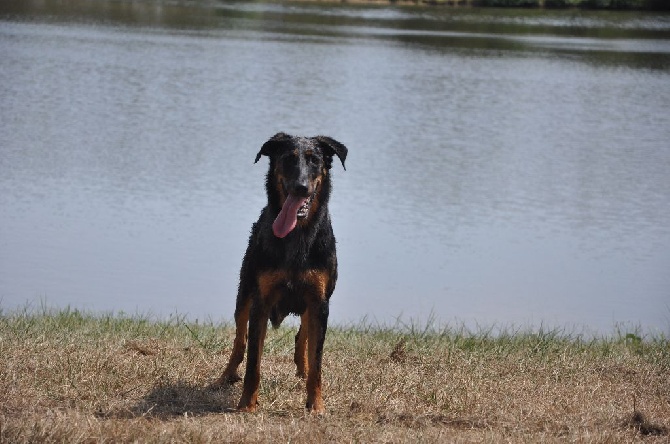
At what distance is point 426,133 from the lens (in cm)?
2500

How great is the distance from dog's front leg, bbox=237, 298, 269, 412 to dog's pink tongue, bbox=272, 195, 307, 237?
0.48 meters

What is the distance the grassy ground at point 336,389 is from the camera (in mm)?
6719

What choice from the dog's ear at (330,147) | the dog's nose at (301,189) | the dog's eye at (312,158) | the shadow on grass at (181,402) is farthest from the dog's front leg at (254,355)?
the dog's ear at (330,147)

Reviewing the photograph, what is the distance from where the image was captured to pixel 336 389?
7891 millimetres

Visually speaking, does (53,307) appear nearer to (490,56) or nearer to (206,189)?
(206,189)

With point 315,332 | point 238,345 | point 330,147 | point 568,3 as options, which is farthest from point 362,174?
point 568,3

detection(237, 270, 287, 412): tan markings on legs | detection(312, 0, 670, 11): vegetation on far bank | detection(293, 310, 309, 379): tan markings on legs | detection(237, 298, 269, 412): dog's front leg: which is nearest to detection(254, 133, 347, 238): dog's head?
detection(237, 270, 287, 412): tan markings on legs

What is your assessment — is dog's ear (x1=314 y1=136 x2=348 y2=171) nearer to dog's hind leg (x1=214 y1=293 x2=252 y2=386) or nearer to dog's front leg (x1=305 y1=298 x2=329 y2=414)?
dog's front leg (x1=305 y1=298 x2=329 y2=414)

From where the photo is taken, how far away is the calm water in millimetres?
13664

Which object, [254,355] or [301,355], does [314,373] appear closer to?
[254,355]

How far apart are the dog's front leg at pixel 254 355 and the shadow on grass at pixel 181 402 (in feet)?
0.36

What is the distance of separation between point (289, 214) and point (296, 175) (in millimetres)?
231

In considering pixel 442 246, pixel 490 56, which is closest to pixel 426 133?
pixel 442 246

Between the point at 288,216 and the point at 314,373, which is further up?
the point at 288,216
